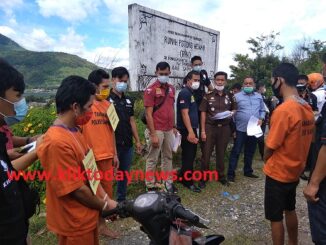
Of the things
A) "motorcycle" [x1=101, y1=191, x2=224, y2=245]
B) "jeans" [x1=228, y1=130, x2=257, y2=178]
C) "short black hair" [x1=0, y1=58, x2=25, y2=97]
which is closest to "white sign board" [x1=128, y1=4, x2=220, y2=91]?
"jeans" [x1=228, y1=130, x2=257, y2=178]

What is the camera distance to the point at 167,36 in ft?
18.7

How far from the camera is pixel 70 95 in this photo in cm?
189

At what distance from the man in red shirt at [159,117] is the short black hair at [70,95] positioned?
2.49m

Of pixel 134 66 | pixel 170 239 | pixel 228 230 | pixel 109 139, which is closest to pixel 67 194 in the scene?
pixel 170 239

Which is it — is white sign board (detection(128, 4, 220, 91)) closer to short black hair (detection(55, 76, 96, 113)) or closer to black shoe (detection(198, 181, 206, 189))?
black shoe (detection(198, 181, 206, 189))

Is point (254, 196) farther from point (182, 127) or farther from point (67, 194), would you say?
point (67, 194)

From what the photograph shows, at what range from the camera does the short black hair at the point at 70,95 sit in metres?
1.89

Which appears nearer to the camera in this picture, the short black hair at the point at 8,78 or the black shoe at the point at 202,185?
the short black hair at the point at 8,78

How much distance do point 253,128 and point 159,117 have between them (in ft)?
6.03

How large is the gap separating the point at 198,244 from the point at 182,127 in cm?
351

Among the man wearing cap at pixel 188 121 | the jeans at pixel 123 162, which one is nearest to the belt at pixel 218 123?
the man wearing cap at pixel 188 121

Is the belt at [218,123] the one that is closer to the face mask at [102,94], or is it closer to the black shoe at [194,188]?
the black shoe at [194,188]

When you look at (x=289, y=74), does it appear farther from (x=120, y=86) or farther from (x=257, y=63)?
(x=257, y=63)

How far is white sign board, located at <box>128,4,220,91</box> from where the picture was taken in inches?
198
